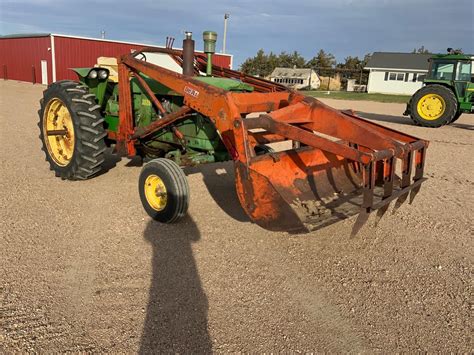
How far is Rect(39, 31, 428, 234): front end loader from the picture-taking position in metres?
3.43

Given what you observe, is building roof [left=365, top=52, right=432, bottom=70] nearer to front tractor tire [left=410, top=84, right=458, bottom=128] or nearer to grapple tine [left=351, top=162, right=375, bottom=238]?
front tractor tire [left=410, top=84, right=458, bottom=128]

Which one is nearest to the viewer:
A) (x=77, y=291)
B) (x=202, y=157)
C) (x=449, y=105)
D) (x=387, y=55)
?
(x=77, y=291)

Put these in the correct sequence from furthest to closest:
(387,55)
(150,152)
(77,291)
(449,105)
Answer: (387,55) < (449,105) < (150,152) < (77,291)

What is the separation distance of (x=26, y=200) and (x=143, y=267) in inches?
89.1

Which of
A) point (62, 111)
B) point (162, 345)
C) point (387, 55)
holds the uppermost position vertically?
point (387, 55)

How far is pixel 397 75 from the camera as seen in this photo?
1714 inches

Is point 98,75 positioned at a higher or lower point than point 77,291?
higher

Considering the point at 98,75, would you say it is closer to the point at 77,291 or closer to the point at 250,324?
the point at 77,291

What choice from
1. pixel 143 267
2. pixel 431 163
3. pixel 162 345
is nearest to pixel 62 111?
pixel 143 267

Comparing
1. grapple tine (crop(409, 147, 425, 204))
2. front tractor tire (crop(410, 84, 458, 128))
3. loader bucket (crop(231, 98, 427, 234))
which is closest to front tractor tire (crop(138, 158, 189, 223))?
loader bucket (crop(231, 98, 427, 234))

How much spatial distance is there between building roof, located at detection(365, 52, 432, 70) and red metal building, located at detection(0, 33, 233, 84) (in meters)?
27.0

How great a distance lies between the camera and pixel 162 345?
255 centimetres

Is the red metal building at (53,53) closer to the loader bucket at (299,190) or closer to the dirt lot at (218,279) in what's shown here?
the dirt lot at (218,279)

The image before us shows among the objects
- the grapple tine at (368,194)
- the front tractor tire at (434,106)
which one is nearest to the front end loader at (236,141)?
the grapple tine at (368,194)
